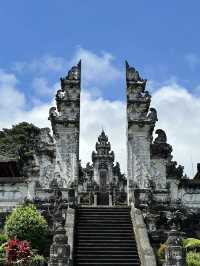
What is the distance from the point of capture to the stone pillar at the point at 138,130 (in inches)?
1147

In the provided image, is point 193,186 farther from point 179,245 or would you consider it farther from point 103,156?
point 103,156

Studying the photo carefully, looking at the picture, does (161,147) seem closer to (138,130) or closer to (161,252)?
(138,130)

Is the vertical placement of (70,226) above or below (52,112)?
below

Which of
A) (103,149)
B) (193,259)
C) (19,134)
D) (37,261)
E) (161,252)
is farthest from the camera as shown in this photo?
(19,134)

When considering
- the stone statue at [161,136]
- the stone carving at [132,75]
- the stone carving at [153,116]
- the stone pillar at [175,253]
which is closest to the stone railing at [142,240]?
the stone pillar at [175,253]

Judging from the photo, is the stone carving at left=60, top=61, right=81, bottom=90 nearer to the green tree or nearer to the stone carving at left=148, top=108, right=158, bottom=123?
the stone carving at left=148, top=108, right=158, bottom=123

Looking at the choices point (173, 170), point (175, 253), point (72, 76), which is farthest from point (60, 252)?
point (72, 76)

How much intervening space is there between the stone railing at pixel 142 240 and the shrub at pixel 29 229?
3.85 meters

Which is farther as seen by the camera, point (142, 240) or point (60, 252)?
point (142, 240)

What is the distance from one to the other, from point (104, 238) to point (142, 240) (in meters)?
1.82

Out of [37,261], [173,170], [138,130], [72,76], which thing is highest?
[72,76]

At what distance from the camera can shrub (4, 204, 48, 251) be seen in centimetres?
2256

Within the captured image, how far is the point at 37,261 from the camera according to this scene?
66.2 ft

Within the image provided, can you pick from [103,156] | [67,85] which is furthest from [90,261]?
[103,156]
